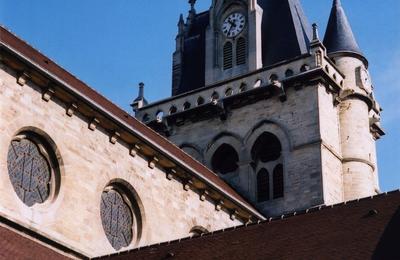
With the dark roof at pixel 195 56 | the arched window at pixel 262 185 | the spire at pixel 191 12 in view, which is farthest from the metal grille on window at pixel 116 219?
the spire at pixel 191 12

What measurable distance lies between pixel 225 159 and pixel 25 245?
1517 centimetres

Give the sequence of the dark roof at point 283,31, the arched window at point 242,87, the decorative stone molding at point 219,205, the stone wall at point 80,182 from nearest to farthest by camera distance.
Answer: the stone wall at point 80,182
the decorative stone molding at point 219,205
the arched window at point 242,87
the dark roof at point 283,31

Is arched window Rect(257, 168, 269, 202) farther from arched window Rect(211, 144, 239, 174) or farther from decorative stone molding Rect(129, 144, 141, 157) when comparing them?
decorative stone molding Rect(129, 144, 141, 157)

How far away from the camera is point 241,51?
112 ft

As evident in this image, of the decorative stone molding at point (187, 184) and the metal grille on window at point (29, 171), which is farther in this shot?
the decorative stone molding at point (187, 184)

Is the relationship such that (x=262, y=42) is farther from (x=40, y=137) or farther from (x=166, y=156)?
(x=40, y=137)

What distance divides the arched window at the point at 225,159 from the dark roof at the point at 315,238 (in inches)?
543

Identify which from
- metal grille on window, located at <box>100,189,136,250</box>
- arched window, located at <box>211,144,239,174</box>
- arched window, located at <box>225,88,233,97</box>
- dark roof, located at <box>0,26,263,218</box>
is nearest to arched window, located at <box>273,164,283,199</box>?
arched window, located at <box>211,144,239,174</box>

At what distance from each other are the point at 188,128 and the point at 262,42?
4.39m

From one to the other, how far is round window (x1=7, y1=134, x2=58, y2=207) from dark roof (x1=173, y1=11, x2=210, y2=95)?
15673mm

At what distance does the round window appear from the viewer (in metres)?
18.7

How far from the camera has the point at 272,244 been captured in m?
15.6

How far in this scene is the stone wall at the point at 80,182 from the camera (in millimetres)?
18453

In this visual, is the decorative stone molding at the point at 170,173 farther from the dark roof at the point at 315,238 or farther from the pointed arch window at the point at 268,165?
the pointed arch window at the point at 268,165
